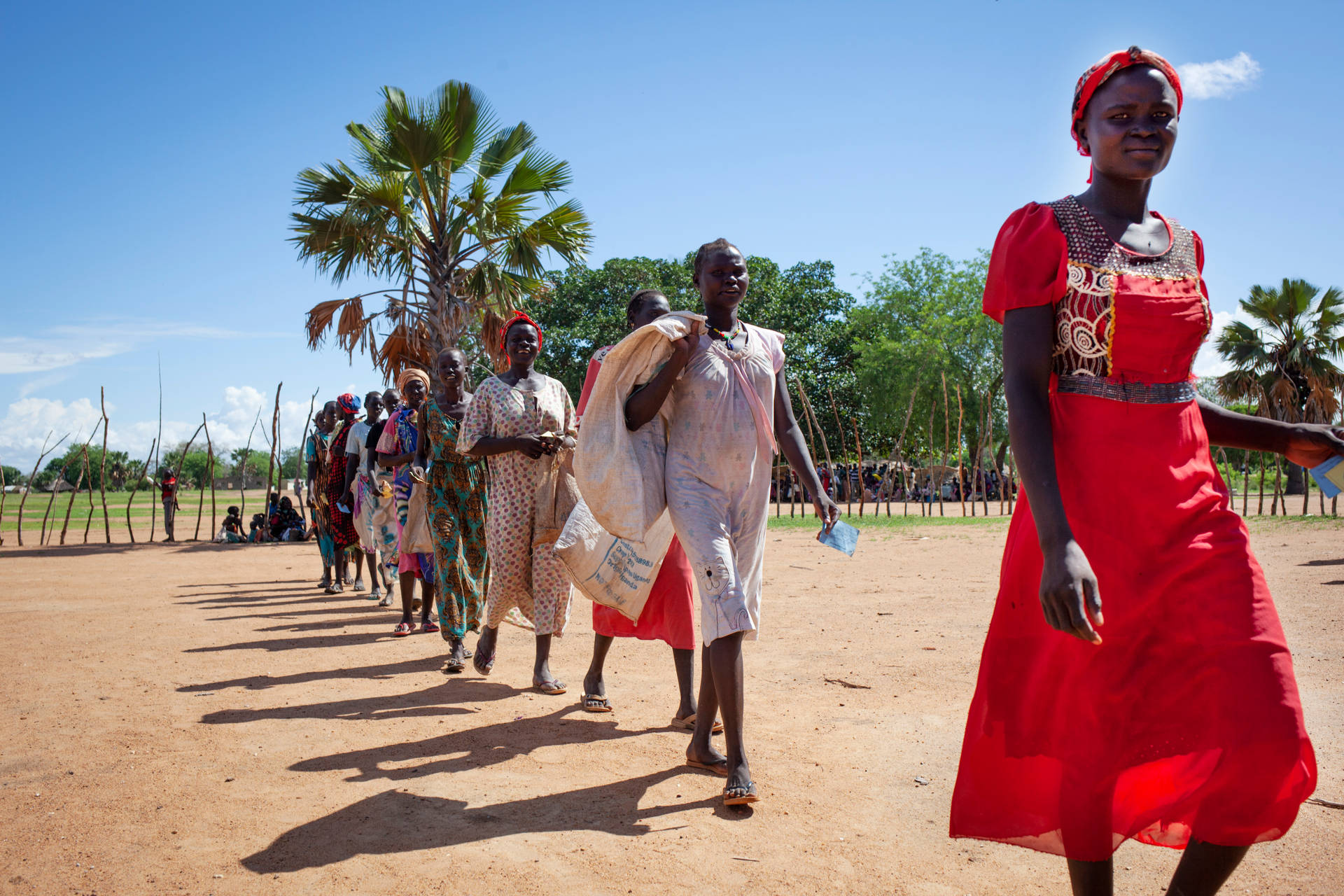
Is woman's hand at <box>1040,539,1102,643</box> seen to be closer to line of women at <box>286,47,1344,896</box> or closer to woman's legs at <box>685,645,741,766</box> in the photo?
line of women at <box>286,47,1344,896</box>

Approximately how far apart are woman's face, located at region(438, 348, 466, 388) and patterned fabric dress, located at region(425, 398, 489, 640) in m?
0.23

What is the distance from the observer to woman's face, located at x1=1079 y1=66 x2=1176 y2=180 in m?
2.09

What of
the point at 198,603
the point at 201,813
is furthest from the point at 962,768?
the point at 198,603

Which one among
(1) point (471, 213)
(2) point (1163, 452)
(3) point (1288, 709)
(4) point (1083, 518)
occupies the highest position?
(1) point (471, 213)

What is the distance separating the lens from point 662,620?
445cm

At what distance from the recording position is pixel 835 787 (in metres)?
3.52

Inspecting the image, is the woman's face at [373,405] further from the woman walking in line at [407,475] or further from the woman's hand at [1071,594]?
the woman's hand at [1071,594]

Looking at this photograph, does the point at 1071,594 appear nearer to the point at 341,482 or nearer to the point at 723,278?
the point at 723,278

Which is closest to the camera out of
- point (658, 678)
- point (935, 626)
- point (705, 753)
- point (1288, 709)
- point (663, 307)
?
point (1288, 709)

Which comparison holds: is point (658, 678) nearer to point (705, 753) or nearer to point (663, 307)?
point (705, 753)

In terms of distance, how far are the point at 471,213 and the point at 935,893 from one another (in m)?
14.3

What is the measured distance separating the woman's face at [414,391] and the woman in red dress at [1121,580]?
600 cm

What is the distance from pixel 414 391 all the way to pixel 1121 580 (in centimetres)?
635

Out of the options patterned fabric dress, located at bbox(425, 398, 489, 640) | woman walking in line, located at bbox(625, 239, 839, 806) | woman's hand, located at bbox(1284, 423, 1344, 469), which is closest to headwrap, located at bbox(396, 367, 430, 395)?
patterned fabric dress, located at bbox(425, 398, 489, 640)
